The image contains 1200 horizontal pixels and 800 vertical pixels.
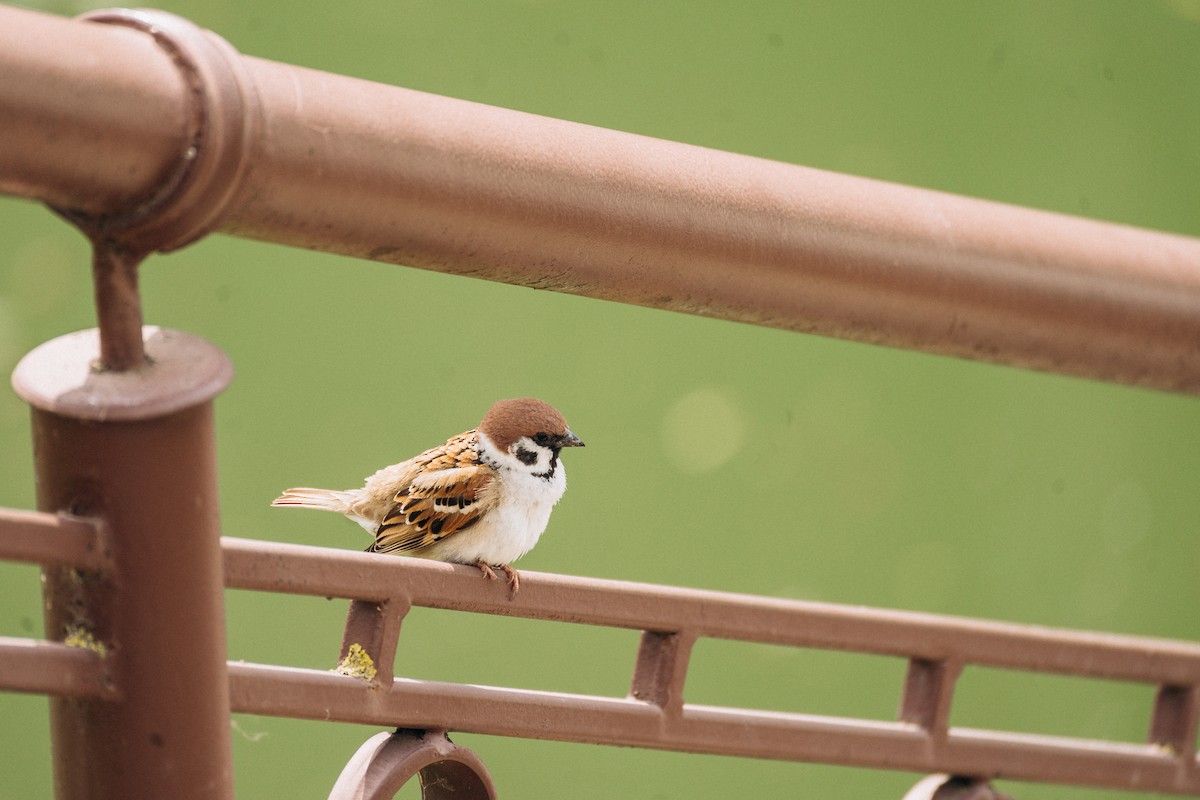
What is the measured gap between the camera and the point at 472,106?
0.60 metres

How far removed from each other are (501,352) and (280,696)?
1303 millimetres

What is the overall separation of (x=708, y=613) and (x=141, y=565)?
1.09 feet

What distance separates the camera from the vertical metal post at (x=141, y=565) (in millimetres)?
515

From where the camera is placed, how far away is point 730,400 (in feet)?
6.77

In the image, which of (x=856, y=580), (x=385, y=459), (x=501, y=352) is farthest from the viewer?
(x=856, y=580)

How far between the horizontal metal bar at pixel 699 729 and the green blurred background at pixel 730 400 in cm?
102

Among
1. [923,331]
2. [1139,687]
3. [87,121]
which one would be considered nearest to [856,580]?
[1139,687]

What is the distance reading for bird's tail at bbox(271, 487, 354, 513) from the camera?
1246mm

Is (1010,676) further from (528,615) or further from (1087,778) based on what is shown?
(528,615)

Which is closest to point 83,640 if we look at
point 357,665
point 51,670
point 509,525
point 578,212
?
point 51,670

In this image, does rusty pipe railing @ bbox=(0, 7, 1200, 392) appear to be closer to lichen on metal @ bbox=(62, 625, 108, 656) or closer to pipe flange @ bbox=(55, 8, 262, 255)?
pipe flange @ bbox=(55, 8, 262, 255)

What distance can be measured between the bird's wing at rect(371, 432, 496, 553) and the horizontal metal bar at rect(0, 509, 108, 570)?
2.51 feet

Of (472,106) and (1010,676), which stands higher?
(472,106)

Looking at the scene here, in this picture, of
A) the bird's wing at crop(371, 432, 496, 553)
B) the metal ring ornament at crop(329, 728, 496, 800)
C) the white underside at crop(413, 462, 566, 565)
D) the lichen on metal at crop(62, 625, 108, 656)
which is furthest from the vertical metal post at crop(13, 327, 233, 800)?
the bird's wing at crop(371, 432, 496, 553)
